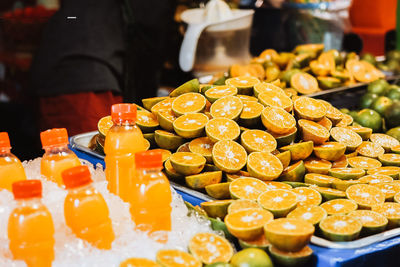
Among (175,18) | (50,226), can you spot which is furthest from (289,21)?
(50,226)

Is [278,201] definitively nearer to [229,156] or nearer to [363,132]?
[229,156]

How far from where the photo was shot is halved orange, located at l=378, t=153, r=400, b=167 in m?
1.95

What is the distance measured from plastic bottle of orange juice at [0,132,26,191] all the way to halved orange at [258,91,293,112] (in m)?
0.97

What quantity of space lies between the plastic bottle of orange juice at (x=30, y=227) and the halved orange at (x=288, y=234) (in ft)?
1.79

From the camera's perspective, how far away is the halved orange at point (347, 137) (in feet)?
6.57

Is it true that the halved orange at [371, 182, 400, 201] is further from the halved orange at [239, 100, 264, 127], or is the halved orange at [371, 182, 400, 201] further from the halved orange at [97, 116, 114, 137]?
the halved orange at [97, 116, 114, 137]

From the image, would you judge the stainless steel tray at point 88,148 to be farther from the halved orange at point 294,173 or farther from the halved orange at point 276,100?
the halved orange at point 276,100

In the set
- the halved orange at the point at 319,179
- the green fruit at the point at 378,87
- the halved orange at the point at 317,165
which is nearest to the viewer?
the halved orange at the point at 319,179

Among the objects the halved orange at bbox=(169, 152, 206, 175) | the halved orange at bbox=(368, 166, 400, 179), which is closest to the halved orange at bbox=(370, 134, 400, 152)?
the halved orange at bbox=(368, 166, 400, 179)

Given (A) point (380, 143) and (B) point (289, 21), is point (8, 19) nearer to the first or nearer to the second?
(B) point (289, 21)

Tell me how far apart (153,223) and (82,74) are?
2.17 m

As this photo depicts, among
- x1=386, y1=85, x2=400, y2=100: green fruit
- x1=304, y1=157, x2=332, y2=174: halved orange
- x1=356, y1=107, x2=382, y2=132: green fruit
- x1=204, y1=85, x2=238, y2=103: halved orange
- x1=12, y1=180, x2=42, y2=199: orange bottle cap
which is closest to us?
x1=12, y1=180, x2=42, y2=199: orange bottle cap

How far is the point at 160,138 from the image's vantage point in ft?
6.42

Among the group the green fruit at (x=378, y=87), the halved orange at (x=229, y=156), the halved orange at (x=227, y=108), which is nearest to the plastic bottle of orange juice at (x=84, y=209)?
the halved orange at (x=229, y=156)
